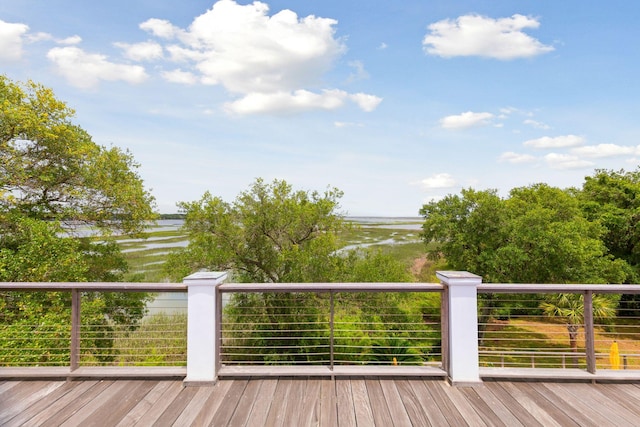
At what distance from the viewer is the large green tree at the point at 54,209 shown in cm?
831

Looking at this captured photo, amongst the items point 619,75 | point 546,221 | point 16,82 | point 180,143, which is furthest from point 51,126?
point 619,75

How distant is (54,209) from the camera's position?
988 cm

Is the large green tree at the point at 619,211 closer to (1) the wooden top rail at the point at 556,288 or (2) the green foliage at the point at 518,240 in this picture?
(2) the green foliage at the point at 518,240

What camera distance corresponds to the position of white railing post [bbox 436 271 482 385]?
9.12ft

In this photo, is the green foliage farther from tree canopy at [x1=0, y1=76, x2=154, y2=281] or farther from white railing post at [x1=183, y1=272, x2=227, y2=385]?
white railing post at [x1=183, y1=272, x2=227, y2=385]

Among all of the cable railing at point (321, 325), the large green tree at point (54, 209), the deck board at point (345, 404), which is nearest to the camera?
the deck board at point (345, 404)

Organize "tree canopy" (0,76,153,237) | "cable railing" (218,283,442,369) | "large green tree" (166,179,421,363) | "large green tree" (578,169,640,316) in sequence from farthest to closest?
1. "large green tree" (578,169,640,316)
2. "large green tree" (166,179,421,363)
3. "tree canopy" (0,76,153,237)
4. "cable railing" (218,283,442,369)

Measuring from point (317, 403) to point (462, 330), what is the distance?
130 cm

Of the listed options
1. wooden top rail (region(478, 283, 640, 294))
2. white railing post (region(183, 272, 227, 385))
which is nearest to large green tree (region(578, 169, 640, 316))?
wooden top rail (region(478, 283, 640, 294))

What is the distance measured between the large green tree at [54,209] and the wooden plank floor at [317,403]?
19.5 ft

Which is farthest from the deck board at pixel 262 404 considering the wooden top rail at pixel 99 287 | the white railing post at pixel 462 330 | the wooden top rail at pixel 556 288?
the wooden top rail at pixel 556 288

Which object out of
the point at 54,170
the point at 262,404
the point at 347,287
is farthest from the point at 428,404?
the point at 54,170

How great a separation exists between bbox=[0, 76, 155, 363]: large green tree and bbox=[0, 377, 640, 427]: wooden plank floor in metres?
5.96

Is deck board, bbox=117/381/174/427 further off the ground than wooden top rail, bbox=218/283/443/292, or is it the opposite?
wooden top rail, bbox=218/283/443/292
